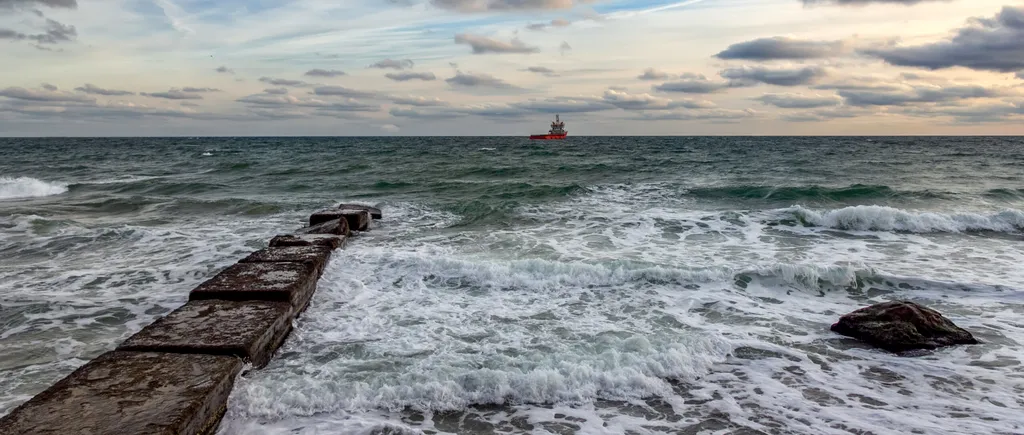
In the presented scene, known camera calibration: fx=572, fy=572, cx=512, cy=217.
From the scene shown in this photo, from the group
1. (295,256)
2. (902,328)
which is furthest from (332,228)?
(902,328)

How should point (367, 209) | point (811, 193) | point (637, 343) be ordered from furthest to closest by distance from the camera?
point (811, 193) → point (367, 209) → point (637, 343)

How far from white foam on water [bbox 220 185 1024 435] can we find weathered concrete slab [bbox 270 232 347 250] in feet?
0.98

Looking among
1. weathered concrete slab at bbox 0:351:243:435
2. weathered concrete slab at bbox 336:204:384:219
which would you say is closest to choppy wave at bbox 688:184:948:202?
weathered concrete slab at bbox 336:204:384:219

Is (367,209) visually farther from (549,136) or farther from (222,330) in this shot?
(549,136)

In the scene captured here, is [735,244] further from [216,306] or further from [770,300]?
[216,306]

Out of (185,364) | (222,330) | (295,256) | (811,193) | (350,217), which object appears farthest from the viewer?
(811,193)

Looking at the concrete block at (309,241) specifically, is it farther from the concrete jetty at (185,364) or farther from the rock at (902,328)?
the rock at (902,328)

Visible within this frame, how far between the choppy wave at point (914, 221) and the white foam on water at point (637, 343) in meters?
1.09

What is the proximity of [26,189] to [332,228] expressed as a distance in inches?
606

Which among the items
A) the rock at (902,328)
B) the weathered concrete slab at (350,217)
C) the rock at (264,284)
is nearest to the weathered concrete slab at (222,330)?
the rock at (264,284)

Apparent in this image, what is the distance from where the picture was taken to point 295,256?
6836 millimetres

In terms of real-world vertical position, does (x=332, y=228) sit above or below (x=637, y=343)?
above

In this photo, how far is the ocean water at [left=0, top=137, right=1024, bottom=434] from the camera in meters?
3.88

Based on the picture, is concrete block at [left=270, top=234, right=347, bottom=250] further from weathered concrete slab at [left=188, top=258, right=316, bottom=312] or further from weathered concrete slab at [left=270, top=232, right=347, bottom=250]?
weathered concrete slab at [left=188, top=258, right=316, bottom=312]
